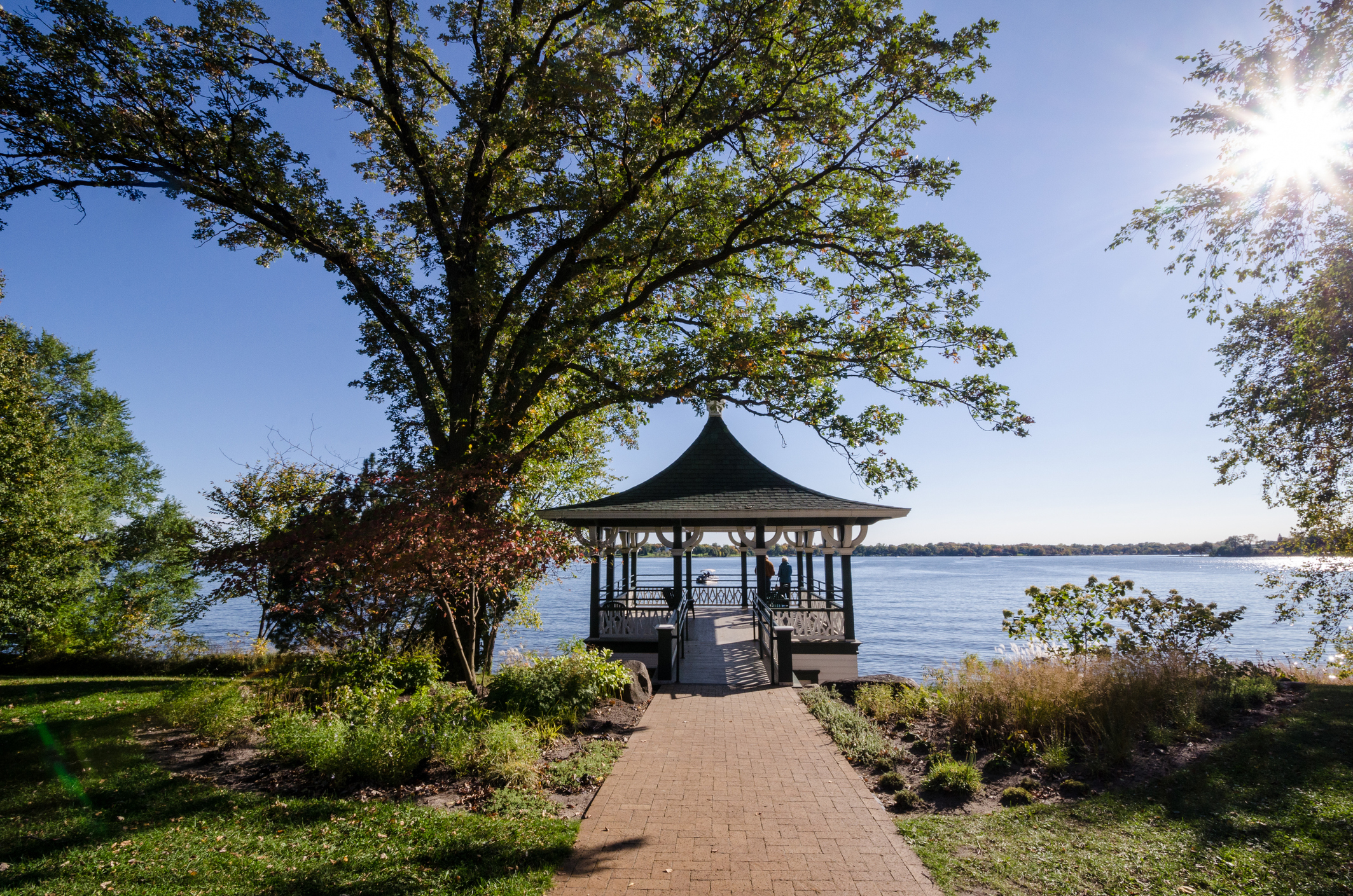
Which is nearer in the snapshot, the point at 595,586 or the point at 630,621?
the point at 630,621

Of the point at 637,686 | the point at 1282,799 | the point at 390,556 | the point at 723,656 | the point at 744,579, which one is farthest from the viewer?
the point at 744,579

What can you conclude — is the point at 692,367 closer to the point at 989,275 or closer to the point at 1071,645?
the point at 989,275

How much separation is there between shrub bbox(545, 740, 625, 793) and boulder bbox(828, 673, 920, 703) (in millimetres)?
4710

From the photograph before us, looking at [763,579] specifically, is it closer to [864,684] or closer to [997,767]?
[864,684]

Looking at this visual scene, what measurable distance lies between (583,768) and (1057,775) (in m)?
5.06

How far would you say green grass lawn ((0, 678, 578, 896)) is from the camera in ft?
14.0

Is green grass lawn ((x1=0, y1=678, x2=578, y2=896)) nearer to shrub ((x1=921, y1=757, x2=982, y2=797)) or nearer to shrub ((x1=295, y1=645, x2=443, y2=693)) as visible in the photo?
shrub ((x1=295, y1=645, x2=443, y2=693))

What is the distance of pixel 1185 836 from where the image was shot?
509 cm

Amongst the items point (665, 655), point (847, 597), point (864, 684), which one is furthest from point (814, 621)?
point (665, 655)

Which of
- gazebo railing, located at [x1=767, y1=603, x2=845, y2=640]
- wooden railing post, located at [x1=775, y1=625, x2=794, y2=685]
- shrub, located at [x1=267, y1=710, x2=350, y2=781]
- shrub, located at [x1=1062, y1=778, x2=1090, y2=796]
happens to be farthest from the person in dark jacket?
shrub, located at [x1=267, y1=710, x2=350, y2=781]

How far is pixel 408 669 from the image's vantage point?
883cm

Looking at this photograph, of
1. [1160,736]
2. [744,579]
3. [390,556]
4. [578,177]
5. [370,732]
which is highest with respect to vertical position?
[578,177]

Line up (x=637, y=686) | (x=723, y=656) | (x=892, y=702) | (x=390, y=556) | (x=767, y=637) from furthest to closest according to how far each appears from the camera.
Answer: (x=723, y=656) < (x=767, y=637) < (x=637, y=686) < (x=892, y=702) < (x=390, y=556)

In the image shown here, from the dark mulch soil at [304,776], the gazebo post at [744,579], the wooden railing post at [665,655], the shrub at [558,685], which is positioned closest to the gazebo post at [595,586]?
the wooden railing post at [665,655]
